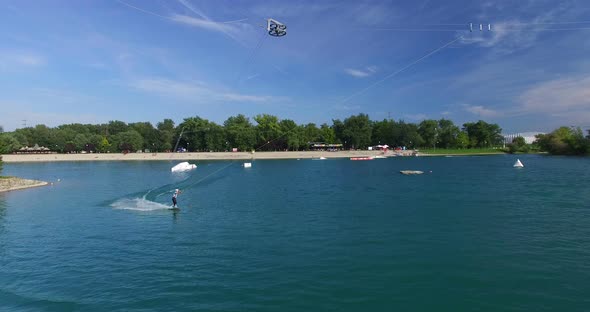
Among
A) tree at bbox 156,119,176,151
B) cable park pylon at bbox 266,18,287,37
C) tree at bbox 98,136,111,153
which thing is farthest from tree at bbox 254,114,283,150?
cable park pylon at bbox 266,18,287,37

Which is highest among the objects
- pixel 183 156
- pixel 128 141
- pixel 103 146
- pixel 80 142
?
pixel 128 141

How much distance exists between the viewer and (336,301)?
13094mm

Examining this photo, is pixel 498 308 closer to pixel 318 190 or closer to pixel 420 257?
pixel 420 257

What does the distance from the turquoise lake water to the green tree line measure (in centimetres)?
11006

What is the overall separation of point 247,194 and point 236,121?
123 meters

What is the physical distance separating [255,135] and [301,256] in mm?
129580

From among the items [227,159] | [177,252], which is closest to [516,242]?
[177,252]

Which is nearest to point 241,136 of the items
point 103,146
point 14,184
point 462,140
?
point 103,146

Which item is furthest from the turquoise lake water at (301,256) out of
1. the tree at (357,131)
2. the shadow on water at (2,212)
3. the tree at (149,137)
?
the tree at (149,137)

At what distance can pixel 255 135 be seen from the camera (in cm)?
14600

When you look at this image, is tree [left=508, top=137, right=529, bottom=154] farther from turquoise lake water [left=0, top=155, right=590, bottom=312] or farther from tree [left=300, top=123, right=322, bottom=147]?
turquoise lake water [left=0, top=155, right=590, bottom=312]

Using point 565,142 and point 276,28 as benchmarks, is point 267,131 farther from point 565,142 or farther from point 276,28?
point 276,28

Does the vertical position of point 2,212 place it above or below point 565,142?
below

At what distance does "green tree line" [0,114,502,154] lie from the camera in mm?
147500
